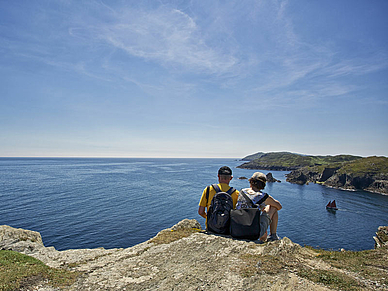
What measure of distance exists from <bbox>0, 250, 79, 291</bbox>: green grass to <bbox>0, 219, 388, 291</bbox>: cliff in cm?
21

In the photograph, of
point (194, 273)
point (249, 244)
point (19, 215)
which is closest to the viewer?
point (194, 273)

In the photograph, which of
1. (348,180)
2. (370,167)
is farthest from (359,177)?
(370,167)

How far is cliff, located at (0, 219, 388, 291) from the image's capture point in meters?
5.81

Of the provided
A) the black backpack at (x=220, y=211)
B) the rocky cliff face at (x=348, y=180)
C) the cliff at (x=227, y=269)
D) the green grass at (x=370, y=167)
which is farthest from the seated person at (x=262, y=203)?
Result: the green grass at (x=370, y=167)

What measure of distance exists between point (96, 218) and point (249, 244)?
135 ft

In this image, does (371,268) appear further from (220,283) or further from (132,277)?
(132,277)

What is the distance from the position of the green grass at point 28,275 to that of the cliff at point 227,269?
205 mm

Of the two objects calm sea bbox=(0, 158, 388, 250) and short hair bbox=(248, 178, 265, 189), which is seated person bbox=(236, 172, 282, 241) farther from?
calm sea bbox=(0, 158, 388, 250)

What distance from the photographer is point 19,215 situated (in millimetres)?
40688

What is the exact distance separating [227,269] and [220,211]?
2.28 meters

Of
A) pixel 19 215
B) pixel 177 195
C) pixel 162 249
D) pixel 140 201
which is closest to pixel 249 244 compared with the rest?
pixel 162 249

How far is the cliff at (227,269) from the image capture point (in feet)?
19.1

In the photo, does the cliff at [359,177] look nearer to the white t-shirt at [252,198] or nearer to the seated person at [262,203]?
the seated person at [262,203]

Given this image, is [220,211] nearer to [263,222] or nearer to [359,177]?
[263,222]
